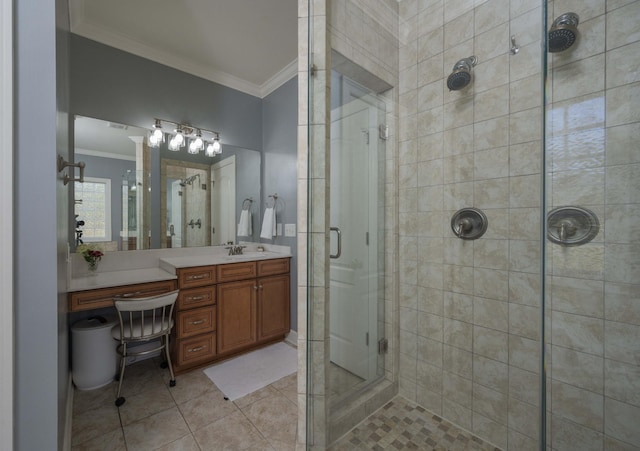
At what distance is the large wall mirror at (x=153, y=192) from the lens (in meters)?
2.07

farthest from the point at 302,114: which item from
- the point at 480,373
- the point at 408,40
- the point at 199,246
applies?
the point at 199,246

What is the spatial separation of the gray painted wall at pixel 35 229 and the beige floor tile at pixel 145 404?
80cm

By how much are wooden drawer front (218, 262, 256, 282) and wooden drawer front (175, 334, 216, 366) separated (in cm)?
49

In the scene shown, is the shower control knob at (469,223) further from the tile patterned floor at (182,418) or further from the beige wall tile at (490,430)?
the tile patterned floor at (182,418)

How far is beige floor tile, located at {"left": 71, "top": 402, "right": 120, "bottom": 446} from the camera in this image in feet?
4.67

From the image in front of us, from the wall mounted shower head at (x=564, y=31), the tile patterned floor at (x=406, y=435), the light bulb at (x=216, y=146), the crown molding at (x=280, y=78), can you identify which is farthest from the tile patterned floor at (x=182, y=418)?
the crown molding at (x=280, y=78)

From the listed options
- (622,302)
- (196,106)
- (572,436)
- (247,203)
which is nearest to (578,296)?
(622,302)

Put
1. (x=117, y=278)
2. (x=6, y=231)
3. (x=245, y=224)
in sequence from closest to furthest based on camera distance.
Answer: (x=6, y=231) < (x=117, y=278) < (x=245, y=224)

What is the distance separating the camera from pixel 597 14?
1042 mm

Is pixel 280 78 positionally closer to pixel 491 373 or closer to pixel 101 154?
pixel 101 154

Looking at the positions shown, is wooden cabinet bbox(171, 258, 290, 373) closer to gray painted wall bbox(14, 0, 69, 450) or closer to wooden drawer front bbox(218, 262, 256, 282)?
wooden drawer front bbox(218, 262, 256, 282)

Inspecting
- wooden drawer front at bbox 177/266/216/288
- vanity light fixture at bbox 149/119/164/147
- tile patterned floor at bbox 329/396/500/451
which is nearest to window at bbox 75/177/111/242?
vanity light fixture at bbox 149/119/164/147

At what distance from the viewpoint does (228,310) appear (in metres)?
2.24

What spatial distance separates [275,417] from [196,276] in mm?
1172
